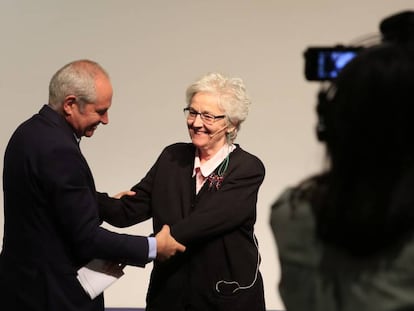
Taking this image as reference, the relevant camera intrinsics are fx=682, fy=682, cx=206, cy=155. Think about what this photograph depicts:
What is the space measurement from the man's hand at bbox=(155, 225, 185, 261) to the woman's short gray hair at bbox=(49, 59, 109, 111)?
0.46 meters

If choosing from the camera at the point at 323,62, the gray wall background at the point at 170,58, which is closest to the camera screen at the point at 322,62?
the camera at the point at 323,62

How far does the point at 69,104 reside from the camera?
1.99 metres

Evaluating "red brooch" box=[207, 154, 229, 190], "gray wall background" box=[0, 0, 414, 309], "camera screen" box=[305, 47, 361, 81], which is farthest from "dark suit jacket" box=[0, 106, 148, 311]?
"gray wall background" box=[0, 0, 414, 309]

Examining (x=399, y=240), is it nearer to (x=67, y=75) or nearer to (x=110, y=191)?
A: (x=67, y=75)

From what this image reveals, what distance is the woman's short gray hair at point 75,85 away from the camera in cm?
197

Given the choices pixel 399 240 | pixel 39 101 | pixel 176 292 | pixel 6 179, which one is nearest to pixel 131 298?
pixel 39 101

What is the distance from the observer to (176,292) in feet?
7.07

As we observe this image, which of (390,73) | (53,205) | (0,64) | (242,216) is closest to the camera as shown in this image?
(390,73)

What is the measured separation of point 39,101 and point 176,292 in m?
1.84

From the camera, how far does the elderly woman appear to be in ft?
6.98

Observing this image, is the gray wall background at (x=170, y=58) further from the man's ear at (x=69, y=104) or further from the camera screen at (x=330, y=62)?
the camera screen at (x=330, y=62)

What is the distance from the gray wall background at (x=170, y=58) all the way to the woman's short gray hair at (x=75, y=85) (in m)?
1.59

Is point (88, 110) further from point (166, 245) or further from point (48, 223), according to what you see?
point (166, 245)

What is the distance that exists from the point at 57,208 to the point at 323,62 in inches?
38.7
